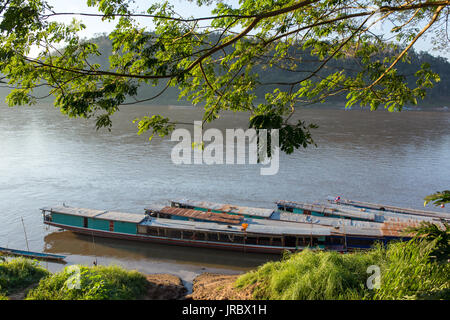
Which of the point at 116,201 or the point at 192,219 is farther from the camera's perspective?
the point at 116,201

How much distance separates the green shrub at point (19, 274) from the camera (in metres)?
7.03

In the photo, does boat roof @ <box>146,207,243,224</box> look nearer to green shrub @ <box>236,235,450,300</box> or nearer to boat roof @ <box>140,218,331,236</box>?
boat roof @ <box>140,218,331,236</box>

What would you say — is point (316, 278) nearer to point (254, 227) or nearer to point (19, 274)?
point (19, 274)

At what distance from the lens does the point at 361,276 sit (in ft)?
18.5

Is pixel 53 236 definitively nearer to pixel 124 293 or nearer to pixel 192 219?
pixel 192 219

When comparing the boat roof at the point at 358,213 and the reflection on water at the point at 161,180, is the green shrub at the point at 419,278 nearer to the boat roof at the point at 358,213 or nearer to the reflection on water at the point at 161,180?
the reflection on water at the point at 161,180

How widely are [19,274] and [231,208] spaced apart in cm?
854

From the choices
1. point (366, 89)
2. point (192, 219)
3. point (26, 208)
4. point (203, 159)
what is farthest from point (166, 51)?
point (203, 159)

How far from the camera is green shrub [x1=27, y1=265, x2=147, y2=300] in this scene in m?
5.73

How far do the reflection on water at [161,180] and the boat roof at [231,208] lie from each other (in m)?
1.51

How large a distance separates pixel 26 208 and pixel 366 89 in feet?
48.1

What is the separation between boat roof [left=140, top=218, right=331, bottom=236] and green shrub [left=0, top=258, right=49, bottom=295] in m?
5.45

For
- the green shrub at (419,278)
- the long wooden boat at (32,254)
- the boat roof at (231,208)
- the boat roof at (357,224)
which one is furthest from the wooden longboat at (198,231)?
the green shrub at (419,278)
